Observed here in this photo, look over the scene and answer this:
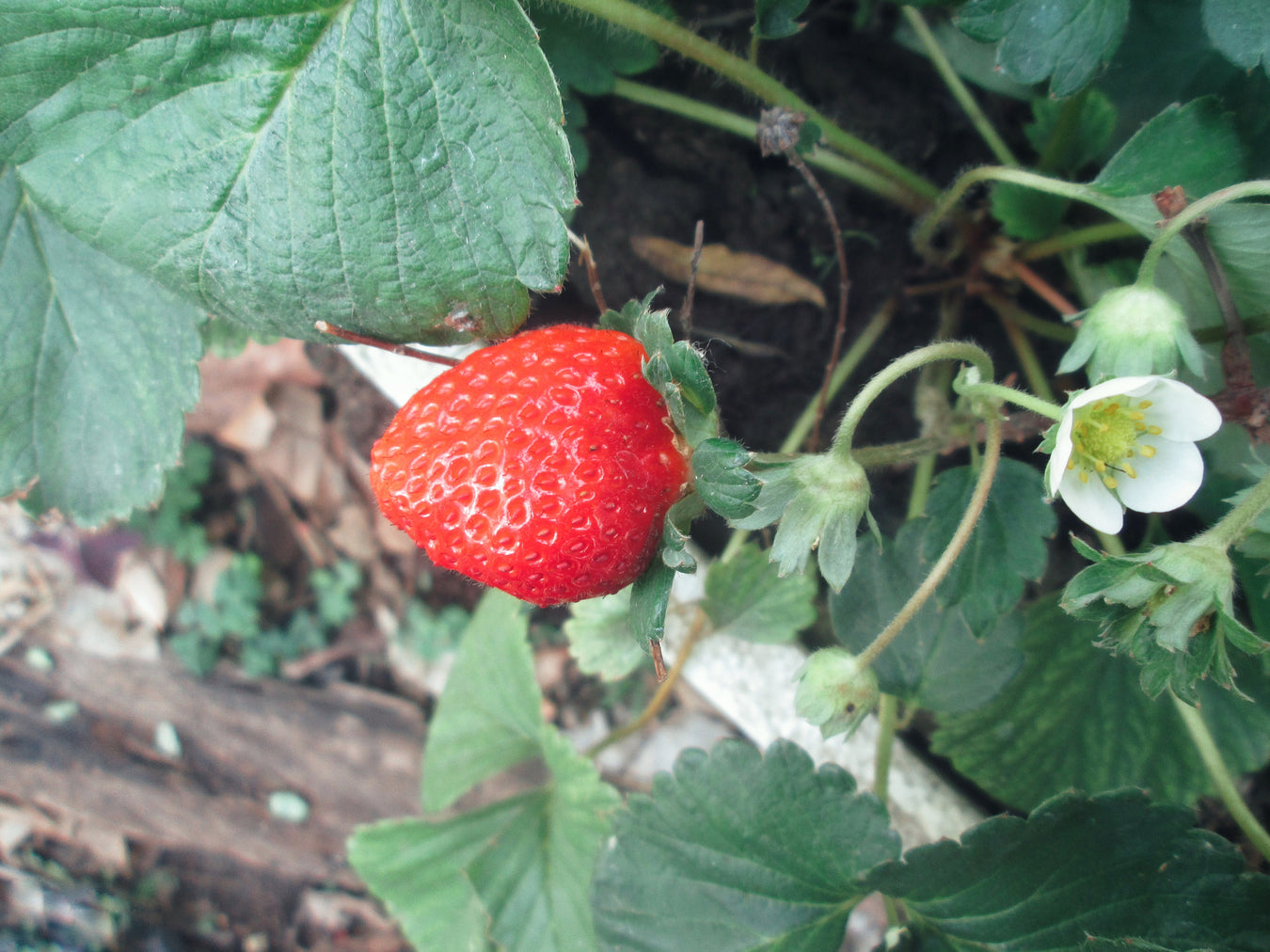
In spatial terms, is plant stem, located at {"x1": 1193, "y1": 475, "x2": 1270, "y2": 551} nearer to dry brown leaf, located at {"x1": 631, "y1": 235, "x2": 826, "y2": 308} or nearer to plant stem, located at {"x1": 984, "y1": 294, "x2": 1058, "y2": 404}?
plant stem, located at {"x1": 984, "y1": 294, "x2": 1058, "y2": 404}

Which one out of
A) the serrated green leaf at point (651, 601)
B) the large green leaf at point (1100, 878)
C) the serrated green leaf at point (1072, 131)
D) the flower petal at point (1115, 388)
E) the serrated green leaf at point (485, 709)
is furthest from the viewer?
the serrated green leaf at point (485, 709)

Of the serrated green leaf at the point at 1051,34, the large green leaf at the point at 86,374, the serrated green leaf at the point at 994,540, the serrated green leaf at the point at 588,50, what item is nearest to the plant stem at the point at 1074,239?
the serrated green leaf at the point at 1051,34

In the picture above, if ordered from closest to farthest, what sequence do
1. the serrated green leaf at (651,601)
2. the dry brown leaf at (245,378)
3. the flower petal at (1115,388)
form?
the flower petal at (1115,388) < the serrated green leaf at (651,601) < the dry brown leaf at (245,378)

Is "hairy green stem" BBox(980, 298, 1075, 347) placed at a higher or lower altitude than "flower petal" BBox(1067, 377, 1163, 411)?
lower

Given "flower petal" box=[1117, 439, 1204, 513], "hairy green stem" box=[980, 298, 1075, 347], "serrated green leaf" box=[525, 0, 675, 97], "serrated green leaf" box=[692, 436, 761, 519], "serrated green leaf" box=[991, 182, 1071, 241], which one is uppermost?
"serrated green leaf" box=[525, 0, 675, 97]

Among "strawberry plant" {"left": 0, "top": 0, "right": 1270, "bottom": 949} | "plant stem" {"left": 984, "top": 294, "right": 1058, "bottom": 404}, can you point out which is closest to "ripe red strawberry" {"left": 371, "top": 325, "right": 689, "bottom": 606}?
"strawberry plant" {"left": 0, "top": 0, "right": 1270, "bottom": 949}

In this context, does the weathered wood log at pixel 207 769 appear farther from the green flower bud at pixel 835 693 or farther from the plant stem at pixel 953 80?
the plant stem at pixel 953 80

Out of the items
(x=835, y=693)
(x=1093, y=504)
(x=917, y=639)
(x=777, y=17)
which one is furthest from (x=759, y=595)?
(x=777, y=17)
